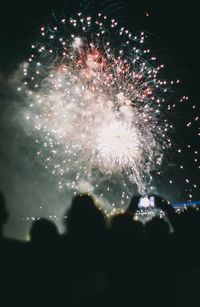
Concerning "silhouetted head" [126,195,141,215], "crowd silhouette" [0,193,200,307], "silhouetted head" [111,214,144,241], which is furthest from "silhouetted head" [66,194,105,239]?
"silhouetted head" [126,195,141,215]

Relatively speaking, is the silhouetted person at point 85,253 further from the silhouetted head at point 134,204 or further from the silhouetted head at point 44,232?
the silhouetted head at point 134,204

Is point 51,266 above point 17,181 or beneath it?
beneath

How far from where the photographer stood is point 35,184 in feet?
67.9

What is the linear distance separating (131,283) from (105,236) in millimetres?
371

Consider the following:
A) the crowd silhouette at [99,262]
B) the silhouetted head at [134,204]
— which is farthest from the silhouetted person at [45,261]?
the silhouetted head at [134,204]

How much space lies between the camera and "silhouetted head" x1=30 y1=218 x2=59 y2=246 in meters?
2.18

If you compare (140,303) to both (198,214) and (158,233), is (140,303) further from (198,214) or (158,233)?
(198,214)

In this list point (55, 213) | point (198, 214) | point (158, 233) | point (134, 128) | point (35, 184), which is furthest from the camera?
point (55, 213)

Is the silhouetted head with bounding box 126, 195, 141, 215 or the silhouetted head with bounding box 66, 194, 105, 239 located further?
the silhouetted head with bounding box 126, 195, 141, 215

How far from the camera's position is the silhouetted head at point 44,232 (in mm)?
2184

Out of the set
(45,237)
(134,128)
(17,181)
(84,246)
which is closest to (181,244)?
(84,246)

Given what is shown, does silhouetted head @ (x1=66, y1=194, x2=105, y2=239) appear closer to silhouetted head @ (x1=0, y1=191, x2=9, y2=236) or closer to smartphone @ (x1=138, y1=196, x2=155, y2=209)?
silhouetted head @ (x1=0, y1=191, x2=9, y2=236)

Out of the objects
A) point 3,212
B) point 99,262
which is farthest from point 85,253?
point 3,212

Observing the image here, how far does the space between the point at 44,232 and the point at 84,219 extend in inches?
14.1
